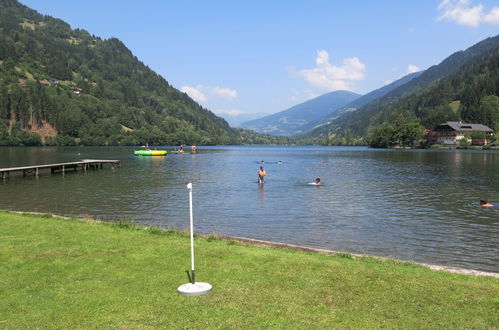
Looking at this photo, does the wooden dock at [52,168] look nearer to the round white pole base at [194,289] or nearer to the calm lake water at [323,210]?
the calm lake water at [323,210]

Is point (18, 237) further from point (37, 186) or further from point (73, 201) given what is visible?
point (37, 186)

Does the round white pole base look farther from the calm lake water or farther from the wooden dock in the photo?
the wooden dock

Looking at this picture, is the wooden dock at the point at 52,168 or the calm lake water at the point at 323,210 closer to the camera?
the calm lake water at the point at 323,210

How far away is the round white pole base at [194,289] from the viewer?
32.8ft

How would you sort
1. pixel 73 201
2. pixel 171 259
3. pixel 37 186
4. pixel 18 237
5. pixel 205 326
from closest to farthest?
pixel 205 326
pixel 171 259
pixel 18 237
pixel 73 201
pixel 37 186

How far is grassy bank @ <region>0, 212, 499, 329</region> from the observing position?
8.77 meters

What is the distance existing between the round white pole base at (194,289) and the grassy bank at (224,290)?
0.61 feet

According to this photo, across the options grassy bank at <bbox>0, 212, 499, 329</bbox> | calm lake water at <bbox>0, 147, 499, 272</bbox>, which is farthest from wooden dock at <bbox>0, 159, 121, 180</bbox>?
grassy bank at <bbox>0, 212, 499, 329</bbox>

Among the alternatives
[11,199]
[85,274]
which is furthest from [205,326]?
[11,199]

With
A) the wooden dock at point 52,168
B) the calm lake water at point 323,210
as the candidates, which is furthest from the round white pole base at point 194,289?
the wooden dock at point 52,168

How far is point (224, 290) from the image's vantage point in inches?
411

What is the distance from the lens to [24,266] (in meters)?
12.1

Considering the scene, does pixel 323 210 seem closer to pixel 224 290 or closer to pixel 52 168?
pixel 224 290

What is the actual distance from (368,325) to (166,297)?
514cm
